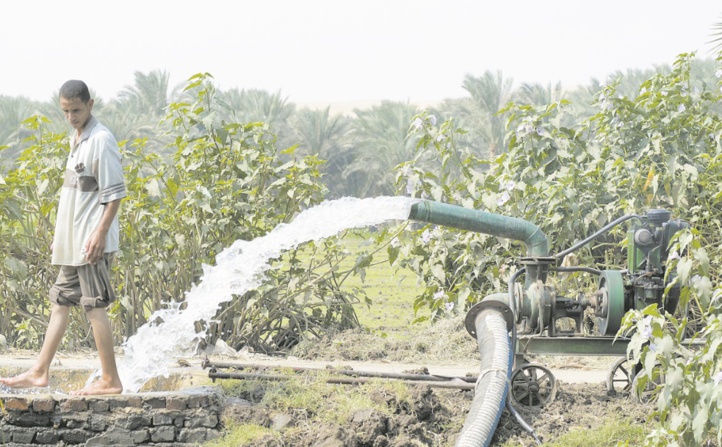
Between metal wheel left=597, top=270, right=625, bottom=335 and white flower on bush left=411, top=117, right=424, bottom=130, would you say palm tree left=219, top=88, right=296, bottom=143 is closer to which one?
white flower on bush left=411, top=117, right=424, bottom=130

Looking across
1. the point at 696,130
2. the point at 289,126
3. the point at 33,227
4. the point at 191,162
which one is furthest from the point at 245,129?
the point at 289,126

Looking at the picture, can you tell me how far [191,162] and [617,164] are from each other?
119 inches

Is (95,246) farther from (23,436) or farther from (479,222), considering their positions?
(479,222)

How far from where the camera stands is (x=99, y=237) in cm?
482

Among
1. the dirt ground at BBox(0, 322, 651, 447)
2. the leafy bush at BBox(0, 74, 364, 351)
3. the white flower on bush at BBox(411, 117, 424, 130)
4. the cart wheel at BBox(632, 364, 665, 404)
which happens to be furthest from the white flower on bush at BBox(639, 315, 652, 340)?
the white flower on bush at BBox(411, 117, 424, 130)

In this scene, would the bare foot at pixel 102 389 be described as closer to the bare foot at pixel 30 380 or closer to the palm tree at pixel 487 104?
the bare foot at pixel 30 380

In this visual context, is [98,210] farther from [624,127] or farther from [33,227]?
[624,127]

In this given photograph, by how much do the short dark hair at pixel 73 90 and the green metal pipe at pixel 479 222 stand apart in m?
1.75

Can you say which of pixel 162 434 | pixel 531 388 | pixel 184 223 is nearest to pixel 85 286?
pixel 162 434

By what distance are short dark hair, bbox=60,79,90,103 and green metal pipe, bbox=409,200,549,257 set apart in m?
1.75

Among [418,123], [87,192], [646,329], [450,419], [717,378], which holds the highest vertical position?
[418,123]

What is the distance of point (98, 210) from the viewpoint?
4.89 meters

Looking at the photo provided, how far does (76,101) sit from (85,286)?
3.00 ft

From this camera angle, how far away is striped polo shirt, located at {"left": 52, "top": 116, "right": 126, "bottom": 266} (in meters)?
4.86
